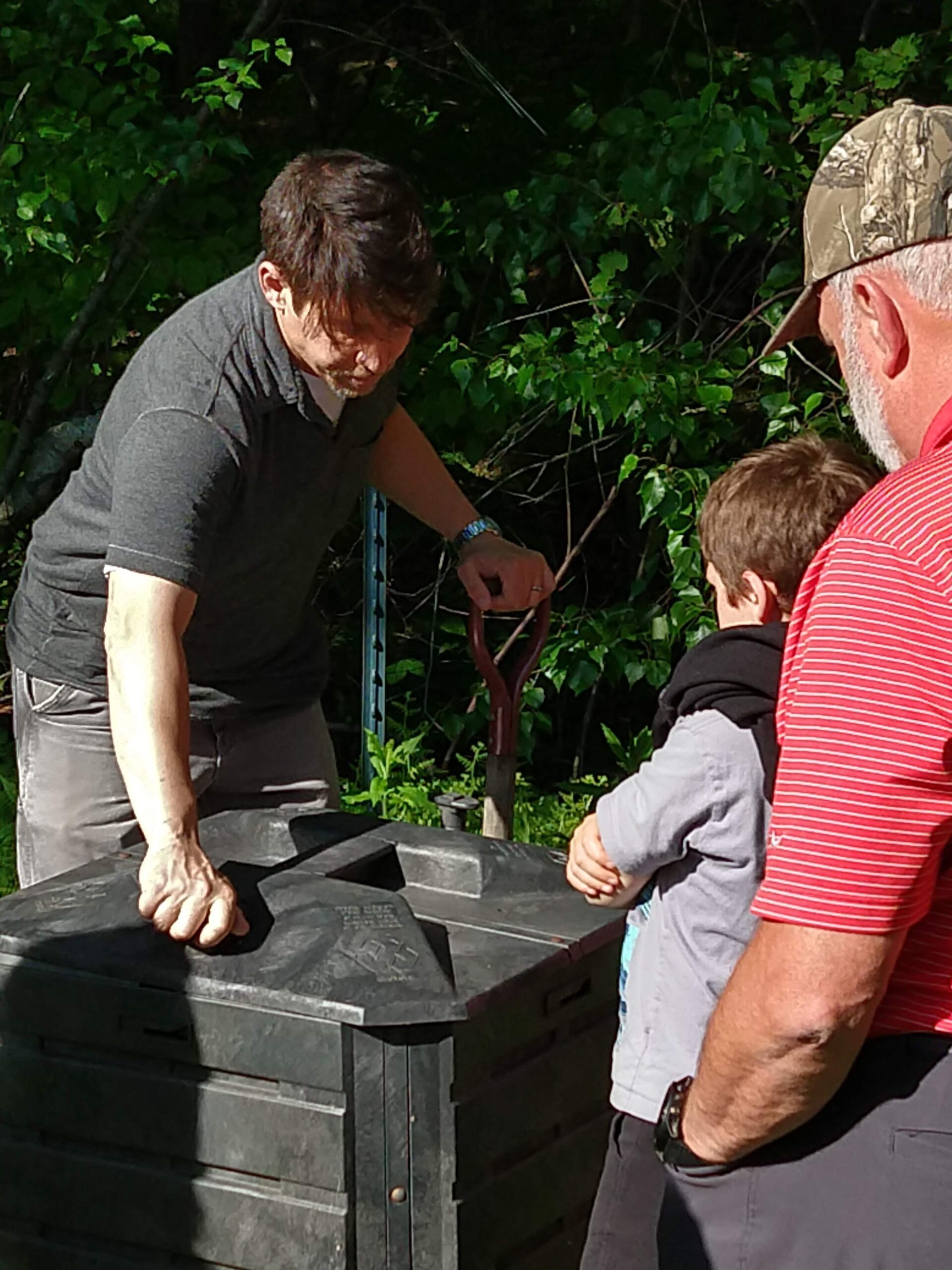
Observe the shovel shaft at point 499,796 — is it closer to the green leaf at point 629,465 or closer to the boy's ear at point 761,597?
the boy's ear at point 761,597

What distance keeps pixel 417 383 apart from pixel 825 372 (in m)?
1.15

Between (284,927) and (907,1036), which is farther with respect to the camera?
(284,927)

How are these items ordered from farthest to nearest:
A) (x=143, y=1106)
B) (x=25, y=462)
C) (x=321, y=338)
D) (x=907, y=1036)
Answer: (x=25, y=462), (x=321, y=338), (x=143, y=1106), (x=907, y=1036)

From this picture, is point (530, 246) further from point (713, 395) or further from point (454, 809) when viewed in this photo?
point (454, 809)

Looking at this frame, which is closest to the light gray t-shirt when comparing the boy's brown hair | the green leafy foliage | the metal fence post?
the boy's brown hair

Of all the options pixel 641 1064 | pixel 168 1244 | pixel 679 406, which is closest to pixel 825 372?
pixel 679 406

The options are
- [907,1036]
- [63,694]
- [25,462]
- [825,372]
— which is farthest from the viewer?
[25,462]

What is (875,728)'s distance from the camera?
4.51 ft

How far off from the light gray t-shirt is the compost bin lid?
150 mm

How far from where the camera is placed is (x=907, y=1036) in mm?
1537

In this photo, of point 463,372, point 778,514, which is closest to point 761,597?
point 778,514

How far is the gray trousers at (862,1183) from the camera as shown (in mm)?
1525

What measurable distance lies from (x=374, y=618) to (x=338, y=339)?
2273mm

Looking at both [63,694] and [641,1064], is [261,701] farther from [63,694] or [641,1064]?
[641,1064]
